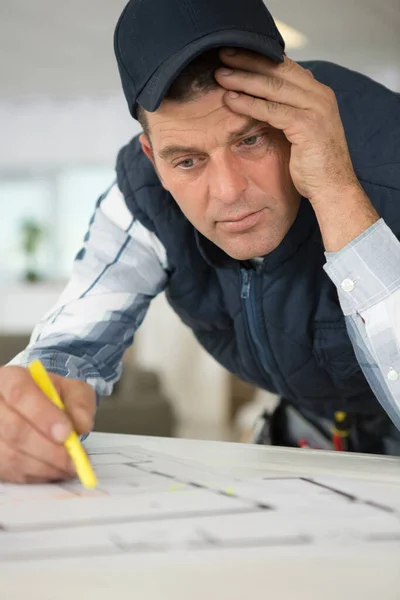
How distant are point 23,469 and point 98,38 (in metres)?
4.98

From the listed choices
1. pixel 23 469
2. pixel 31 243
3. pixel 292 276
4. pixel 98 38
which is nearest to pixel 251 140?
pixel 292 276

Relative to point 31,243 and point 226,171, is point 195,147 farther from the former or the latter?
point 31,243

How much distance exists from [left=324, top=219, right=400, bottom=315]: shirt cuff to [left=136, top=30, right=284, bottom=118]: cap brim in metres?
0.25

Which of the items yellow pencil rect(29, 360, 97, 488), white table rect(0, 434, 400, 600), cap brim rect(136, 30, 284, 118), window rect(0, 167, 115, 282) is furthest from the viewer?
window rect(0, 167, 115, 282)

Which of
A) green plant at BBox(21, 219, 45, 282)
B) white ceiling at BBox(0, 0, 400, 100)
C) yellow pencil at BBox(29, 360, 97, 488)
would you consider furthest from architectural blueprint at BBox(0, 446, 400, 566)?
green plant at BBox(21, 219, 45, 282)

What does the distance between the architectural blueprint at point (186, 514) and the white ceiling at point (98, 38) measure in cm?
435

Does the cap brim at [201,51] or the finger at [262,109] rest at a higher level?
the cap brim at [201,51]

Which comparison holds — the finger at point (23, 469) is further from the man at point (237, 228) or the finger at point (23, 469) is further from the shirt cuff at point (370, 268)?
the shirt cuff at point (370, 268)

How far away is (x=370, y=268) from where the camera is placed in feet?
3.16

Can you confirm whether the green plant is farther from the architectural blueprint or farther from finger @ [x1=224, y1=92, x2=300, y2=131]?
the architectural blueprint

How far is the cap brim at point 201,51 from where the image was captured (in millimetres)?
906

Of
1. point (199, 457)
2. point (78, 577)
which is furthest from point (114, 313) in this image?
point (78, 577)

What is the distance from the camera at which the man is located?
3.07 feet

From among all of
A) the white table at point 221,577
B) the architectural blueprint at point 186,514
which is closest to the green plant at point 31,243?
the architectural blueprint at point 186,514
